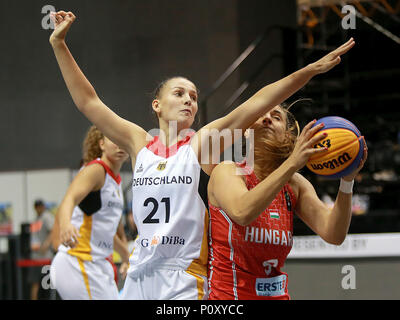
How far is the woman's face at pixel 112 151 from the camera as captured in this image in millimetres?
4371

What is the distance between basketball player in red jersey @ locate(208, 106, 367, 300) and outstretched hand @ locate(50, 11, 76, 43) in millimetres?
1033

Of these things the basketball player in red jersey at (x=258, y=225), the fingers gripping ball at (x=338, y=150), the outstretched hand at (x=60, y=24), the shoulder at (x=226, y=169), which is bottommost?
the basketball player in red jersey at (x=258, y=225)

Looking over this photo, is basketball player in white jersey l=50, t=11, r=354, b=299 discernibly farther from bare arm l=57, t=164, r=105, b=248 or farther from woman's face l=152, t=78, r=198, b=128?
bare arm l=57, t=164, r=105, b=248

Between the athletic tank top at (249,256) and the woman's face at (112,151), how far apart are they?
172 centimetres

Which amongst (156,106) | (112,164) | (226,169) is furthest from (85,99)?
(112,164)

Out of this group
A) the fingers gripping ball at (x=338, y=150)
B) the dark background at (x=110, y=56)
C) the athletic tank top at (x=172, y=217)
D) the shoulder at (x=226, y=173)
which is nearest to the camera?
the fingers gripping ball at (x=338, y=150)

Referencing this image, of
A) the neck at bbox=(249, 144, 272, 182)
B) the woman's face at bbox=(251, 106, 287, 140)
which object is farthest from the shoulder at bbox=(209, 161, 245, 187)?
the woman's face at bbox=(251, 106, 287, 140)

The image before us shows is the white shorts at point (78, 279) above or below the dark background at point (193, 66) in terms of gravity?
below

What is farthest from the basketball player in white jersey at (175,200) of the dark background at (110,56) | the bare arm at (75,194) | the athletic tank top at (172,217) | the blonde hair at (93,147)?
the dark background at (110,56)

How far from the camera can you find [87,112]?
3059mm

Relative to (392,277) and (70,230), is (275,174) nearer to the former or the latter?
(70,230)

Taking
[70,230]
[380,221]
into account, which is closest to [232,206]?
[70,230]

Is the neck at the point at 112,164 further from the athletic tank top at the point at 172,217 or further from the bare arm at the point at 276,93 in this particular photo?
the bare arm at the point at 276,93

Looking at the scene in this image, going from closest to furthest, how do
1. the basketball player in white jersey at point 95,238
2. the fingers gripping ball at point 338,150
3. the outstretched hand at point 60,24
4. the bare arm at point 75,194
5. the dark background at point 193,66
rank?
the fingers gripping ball at point 338,150 < the outstretched hand at point 60,24 < the bare arm at point 75,194 < the basketball player in white jersey at point 95,238 < the dark background at point 193,66
